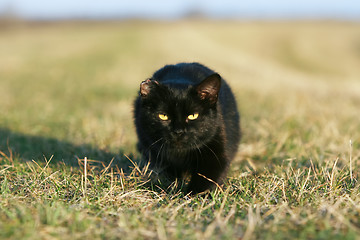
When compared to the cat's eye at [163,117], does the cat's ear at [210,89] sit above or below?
above

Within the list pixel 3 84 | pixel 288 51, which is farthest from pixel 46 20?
pixel 3 84

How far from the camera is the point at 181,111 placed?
9.64 ft

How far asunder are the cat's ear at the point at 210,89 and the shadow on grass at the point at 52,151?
1193 mm

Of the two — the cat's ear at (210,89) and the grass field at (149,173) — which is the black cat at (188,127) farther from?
the grass field at (149,173)

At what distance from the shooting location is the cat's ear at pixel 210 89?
2.89 metres

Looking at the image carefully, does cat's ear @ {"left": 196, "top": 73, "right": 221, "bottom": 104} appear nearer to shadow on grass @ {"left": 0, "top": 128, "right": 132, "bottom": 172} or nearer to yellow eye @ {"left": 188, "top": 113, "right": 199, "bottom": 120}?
yellow eye @ {"left": 188, "top": 113, "right": 199, "bottom": 120}

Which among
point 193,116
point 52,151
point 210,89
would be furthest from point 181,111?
point 52,151

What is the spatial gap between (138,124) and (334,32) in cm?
5363

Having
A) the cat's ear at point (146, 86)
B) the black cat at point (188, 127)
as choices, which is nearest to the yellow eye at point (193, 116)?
the black cat at point (188, 127)

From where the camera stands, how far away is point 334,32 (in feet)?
163

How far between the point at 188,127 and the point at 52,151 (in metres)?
1.90

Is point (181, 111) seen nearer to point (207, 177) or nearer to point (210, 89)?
point (210, 89)

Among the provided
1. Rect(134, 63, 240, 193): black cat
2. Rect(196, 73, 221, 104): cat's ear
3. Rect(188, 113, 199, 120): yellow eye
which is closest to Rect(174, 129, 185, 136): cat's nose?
Rect(134, 63, 240, 193): black cat

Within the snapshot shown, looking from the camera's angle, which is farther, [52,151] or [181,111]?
[52,151]
